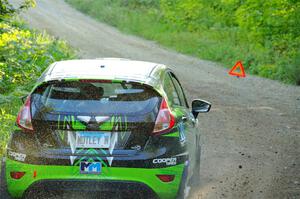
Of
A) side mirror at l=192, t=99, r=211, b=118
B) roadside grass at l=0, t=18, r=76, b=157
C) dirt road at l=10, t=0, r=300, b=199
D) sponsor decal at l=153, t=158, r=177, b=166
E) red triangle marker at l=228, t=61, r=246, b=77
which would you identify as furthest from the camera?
red triangle marker at l=228, t=61, r=246, b=77

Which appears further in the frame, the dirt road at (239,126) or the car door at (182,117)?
the dirt road at (239,126)

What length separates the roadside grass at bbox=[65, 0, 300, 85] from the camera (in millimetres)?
22984

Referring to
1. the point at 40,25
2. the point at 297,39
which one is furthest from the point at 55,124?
the point at 40,25

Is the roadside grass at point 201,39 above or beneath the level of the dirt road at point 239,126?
beneath

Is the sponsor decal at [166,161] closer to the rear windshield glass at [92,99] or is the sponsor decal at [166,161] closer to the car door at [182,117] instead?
the car door at [182,117]

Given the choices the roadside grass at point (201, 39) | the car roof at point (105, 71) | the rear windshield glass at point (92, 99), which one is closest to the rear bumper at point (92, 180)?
the rear windshield glass at point (92, 99)

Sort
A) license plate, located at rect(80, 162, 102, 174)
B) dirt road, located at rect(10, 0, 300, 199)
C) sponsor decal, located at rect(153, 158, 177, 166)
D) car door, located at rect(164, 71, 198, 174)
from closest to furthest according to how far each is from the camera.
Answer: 1. license plate, located at rect(80, 162, 102, 174)
2. sponsor decal, located at rect(153, 158, 177, 166)
3. car door, located at rect(164, 71, 198, 174)
4. dirt road, located at rect(10, 0, 300, 199)

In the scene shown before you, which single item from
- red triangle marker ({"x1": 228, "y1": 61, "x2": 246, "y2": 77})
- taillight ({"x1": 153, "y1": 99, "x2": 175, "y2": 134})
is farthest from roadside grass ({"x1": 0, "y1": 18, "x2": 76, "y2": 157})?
red triangle marker ({"x1": 228, "y1": 61, "x2": 246, "y2": 77})

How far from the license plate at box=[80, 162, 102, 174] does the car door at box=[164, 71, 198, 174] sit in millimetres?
934

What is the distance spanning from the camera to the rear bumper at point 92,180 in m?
6.06

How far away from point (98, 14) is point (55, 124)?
1350 inches

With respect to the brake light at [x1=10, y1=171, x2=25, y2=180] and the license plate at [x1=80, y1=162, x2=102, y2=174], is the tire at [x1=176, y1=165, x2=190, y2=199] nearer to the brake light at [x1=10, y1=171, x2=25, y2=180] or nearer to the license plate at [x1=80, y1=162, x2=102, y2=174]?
the license plate at [x1=80, y1=162, x2=102, y2=174]

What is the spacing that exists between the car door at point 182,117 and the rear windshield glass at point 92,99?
454 mm

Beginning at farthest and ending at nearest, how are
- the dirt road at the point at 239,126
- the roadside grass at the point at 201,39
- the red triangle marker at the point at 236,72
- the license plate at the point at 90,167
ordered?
the roadside grass at the point at 201,39 → the red triangle marker at the point at 236,72 → the dirt road at the point at 239,126 → the license plate at the point at 90,167
